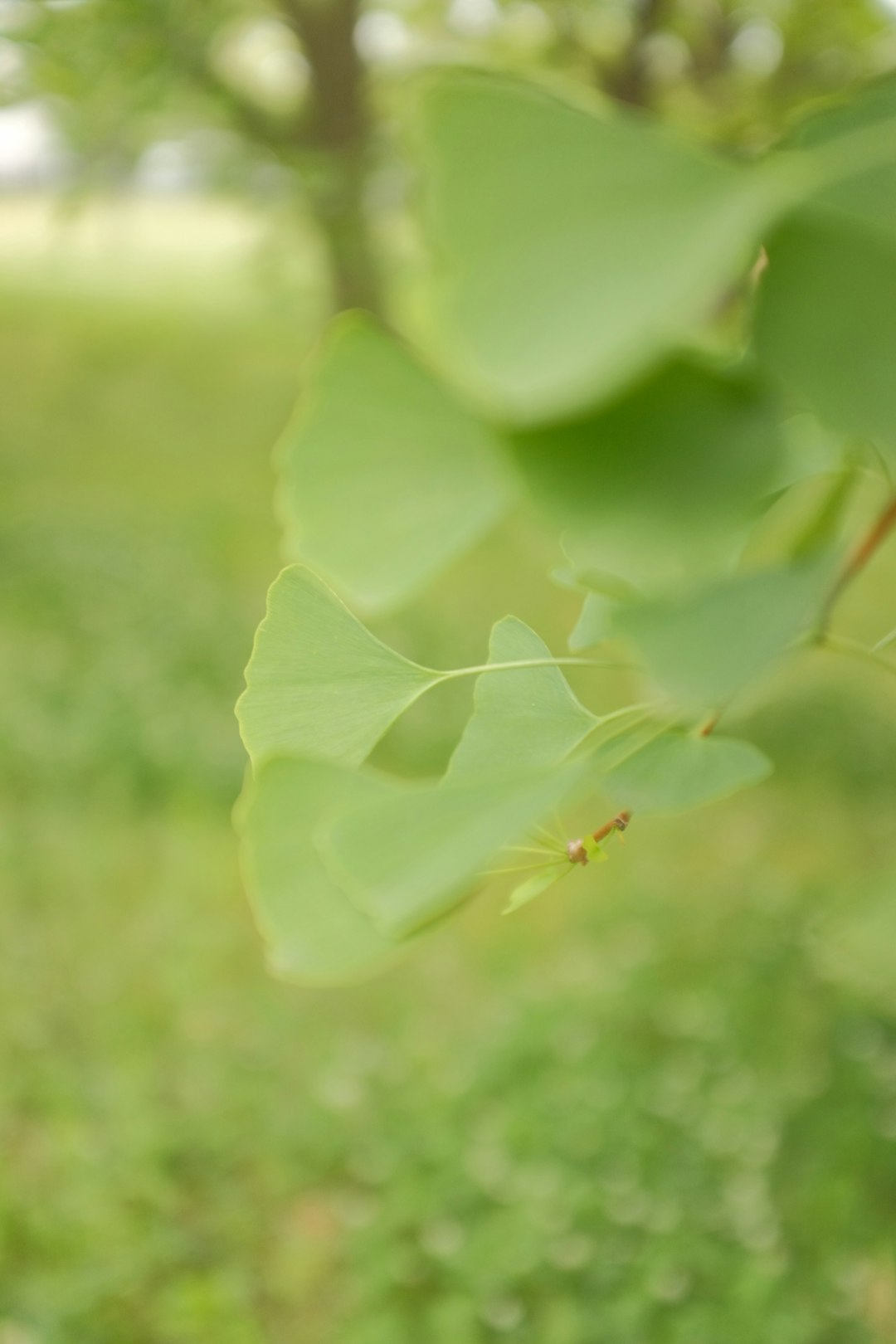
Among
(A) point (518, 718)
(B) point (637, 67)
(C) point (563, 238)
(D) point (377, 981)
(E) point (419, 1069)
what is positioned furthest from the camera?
(B) point (637, 67)

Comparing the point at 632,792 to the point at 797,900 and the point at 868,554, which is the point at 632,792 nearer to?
the point at 868,554

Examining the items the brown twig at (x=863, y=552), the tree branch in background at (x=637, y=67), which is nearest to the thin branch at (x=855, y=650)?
the brown twig at (x=863, y=552)

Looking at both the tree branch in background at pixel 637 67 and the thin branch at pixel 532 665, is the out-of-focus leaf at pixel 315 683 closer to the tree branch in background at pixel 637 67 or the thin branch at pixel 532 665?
the thin branch at pixel 532 665

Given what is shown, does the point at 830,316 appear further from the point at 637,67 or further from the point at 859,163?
the point at 637,67

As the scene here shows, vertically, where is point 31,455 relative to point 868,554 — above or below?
below

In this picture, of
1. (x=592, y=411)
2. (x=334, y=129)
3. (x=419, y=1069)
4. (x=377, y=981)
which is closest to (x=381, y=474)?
(x=592, y=411)

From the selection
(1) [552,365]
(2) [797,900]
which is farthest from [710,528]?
(2) [797,900]
